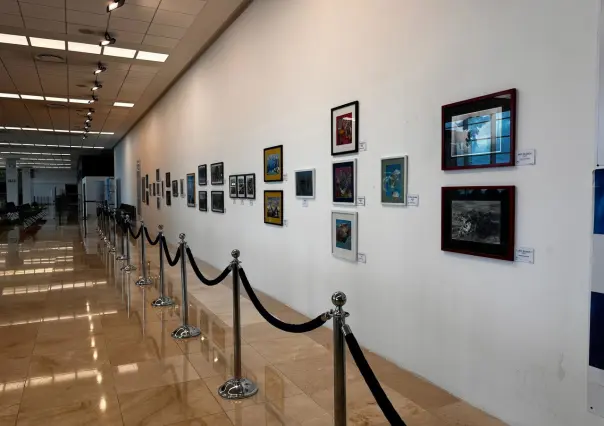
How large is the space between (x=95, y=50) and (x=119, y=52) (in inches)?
19.6

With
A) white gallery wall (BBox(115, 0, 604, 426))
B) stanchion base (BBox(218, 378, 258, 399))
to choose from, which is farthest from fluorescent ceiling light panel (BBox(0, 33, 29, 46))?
stanchion base (BBox(218, 378, 258, 399))

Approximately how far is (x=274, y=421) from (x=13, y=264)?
10.1 m

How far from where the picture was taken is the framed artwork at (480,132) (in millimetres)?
3053

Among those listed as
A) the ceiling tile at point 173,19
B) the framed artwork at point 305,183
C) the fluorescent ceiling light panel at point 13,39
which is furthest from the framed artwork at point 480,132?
the fluorescent ceiling light panel at point 13,39

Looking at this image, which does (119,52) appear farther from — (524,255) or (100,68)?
(524,255)

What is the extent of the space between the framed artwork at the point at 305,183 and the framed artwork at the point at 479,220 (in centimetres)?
233

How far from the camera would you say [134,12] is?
25.3 ft

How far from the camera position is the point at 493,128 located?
315 centimetres

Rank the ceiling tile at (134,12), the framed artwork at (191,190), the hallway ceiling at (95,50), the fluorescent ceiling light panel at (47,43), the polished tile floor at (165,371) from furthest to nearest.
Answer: the framed artwork at (191,190) → the fluorescent ceiling light panel at (47,43) → the hallway ceiling at (95,50) → the ceiling tile at (134,12) → the polished tile floor at (165,371)

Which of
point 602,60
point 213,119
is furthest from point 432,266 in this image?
point 213,119

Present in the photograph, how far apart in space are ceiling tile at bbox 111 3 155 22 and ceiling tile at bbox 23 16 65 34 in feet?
3.92

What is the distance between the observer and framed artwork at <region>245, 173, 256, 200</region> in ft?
24.9

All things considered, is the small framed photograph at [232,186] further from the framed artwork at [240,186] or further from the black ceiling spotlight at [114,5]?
the black ceiling spotlight at [114,5]

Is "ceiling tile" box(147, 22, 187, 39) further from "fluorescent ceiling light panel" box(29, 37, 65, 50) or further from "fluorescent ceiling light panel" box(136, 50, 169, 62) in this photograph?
"fluorescent ceiling light panel" box(29, 37, 65, 50)
